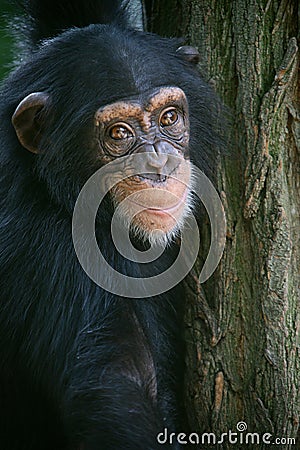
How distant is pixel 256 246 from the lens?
128 inches

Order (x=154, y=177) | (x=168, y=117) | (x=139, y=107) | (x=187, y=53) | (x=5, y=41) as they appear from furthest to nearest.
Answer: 1. (x=5, y=41)
2. (x=187, y=53)
3. (x=168, y=117)
4. (x=139, y=107)
5. (x=154, y=177)

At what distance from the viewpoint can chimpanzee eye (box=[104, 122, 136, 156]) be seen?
10.2ft

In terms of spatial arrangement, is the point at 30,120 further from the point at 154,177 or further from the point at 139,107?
the point at 154,177

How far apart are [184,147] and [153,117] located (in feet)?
0.78

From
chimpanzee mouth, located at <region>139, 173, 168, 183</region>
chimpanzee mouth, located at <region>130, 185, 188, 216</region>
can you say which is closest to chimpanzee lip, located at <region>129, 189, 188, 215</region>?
chimpanzee mouth, located at <region>130, 185, 188, 216</region>

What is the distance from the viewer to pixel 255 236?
3242 mm

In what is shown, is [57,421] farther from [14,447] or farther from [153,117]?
[153,117]

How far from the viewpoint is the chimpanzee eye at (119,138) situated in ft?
10.2

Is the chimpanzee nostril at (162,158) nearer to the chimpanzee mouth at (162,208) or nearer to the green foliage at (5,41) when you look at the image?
the chimpanzee mouth at (162,208)

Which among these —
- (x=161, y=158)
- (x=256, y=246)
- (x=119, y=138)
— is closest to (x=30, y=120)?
(x=119, y=138)

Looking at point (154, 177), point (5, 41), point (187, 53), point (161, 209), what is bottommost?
point (161, 209)

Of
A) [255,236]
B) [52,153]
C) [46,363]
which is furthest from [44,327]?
[255,236]

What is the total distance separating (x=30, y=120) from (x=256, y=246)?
1095 millimetres

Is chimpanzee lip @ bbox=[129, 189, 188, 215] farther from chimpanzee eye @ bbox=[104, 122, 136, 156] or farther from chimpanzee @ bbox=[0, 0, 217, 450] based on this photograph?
chimpanzee eye @ bbox=[104, 122, 136, 156]
